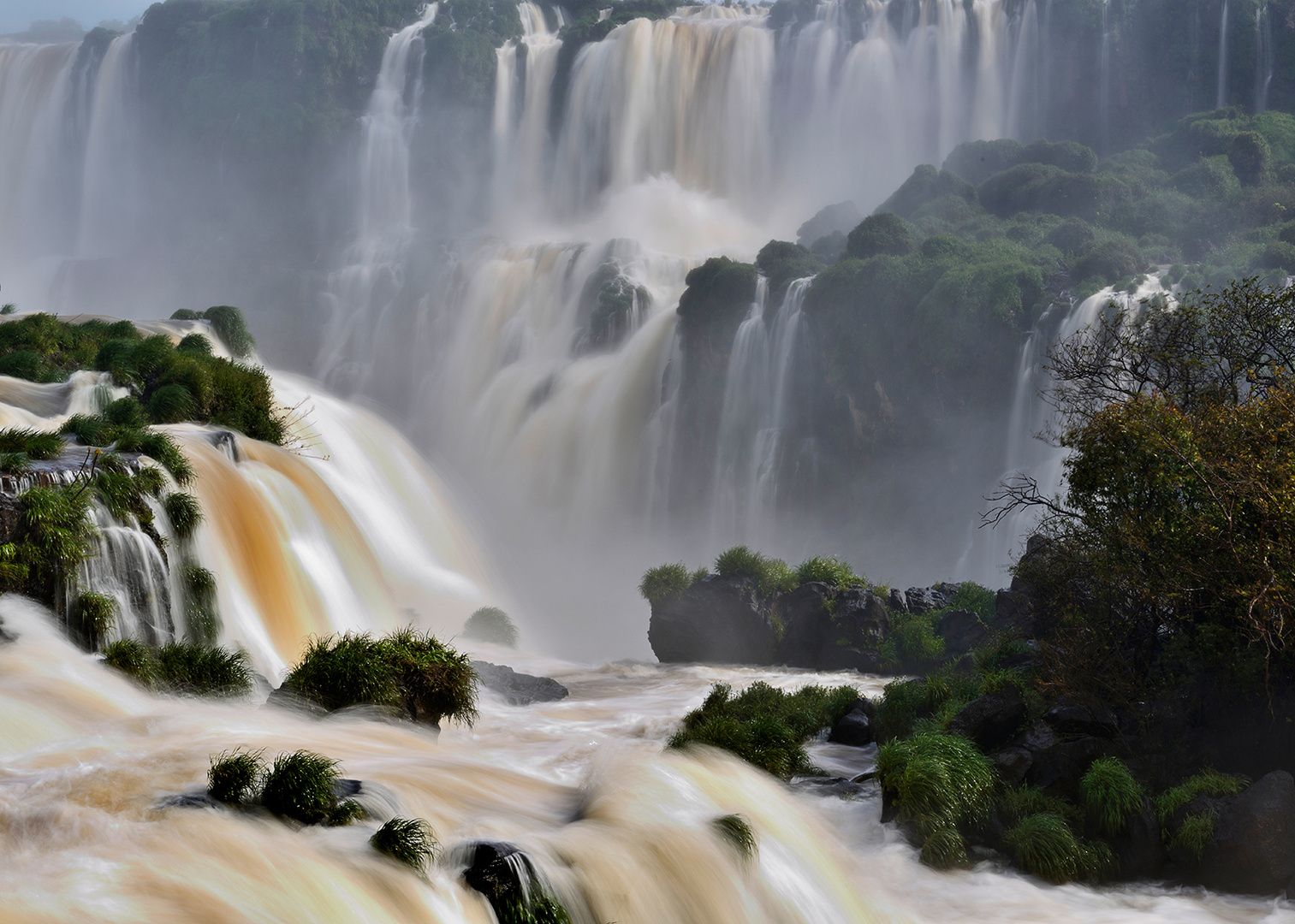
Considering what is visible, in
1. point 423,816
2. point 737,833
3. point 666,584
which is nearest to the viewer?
point 423,816

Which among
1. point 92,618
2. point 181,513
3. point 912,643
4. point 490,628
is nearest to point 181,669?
point 92,618

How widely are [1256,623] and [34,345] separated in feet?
97.6

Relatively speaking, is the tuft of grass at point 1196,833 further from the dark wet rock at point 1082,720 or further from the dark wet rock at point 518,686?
the dark wet rock at point 518,686

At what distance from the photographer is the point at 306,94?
79.3m

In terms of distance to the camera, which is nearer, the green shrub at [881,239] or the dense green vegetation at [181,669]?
the dense green vegetation at [181,669]

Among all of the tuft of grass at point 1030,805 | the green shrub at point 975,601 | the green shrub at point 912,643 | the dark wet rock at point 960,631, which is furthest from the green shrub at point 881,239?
the tuft of grass at point 1030,805

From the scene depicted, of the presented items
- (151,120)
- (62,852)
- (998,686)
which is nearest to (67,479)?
(62,852)

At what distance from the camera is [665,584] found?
92.0ft

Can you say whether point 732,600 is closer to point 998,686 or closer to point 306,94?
point 998,686

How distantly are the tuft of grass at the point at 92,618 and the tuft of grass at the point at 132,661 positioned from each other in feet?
1.80

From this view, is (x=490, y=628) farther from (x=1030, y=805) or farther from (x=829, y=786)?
(x=1030, y=805)

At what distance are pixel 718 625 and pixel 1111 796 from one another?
1528 centimetres

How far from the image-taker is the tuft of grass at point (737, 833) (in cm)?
1012

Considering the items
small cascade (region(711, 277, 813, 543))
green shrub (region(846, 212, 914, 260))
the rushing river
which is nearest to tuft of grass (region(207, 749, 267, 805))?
the rushing river
